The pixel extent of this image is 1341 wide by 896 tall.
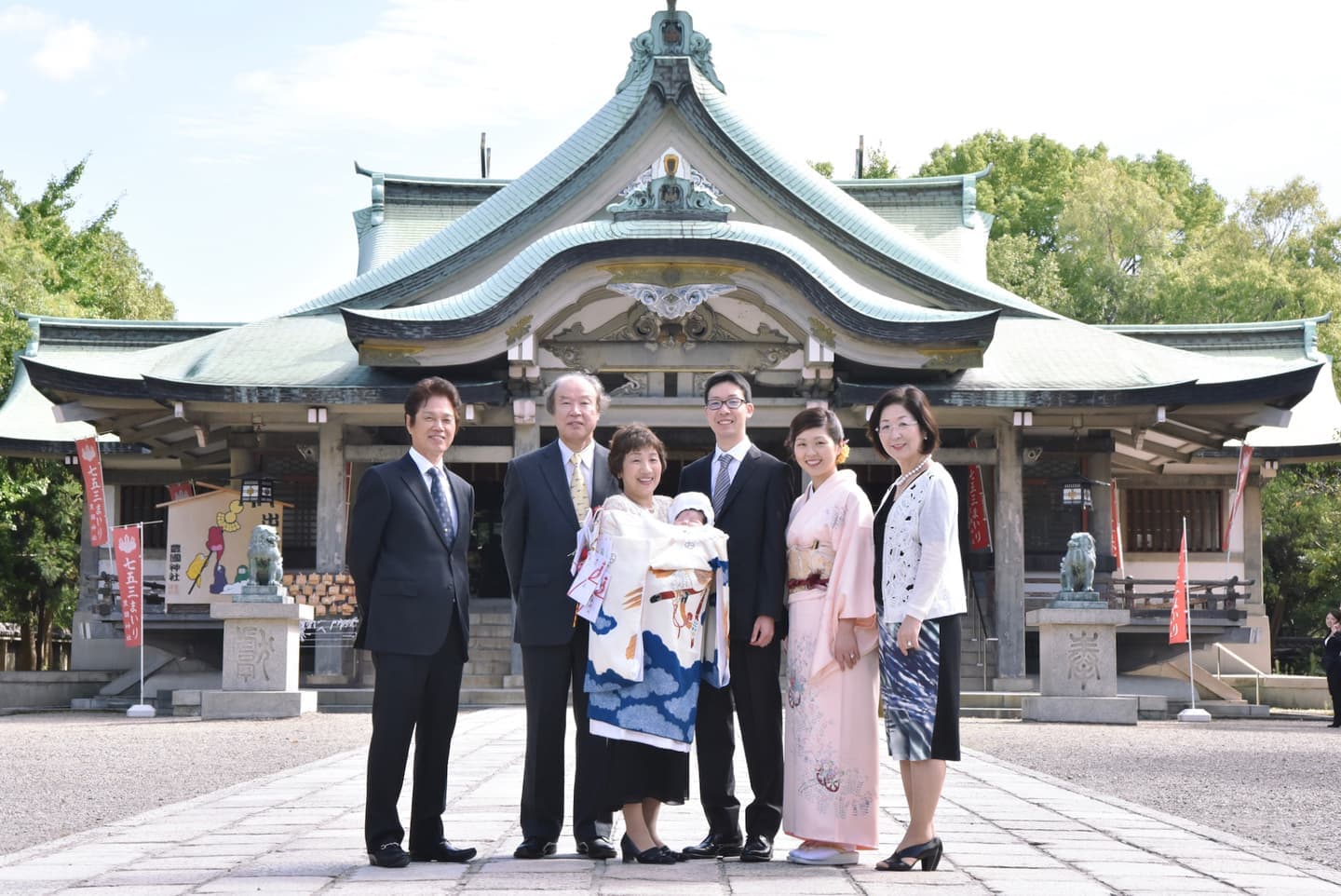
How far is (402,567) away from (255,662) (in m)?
9.58

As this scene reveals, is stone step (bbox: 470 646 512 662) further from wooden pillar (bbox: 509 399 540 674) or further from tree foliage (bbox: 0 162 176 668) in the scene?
tree foliage (bbox: 0 162 176 668)

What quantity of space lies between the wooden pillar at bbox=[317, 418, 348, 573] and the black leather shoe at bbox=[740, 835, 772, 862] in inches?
480

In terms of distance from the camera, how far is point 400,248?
22.8 meters

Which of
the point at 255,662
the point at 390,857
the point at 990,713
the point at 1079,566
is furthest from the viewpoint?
the point at 990,713

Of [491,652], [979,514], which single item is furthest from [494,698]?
[979,514]

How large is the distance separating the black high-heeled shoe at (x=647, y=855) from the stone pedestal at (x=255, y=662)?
379 inches

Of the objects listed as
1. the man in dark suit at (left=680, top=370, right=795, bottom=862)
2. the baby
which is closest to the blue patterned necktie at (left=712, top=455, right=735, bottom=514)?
the man in dark suit at (left=680, top=370, right=795, bottom=862)

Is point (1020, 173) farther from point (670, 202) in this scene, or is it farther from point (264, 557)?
point (264, 557)

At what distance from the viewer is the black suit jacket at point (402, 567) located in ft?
17.1

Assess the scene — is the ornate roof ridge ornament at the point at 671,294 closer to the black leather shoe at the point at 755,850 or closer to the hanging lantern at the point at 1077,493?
the hanging lantern at the point at 1077,493

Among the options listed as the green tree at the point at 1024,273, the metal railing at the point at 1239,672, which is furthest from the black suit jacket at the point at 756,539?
the green tree at the point at 1024,273

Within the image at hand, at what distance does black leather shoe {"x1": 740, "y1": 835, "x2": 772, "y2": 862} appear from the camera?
5.20 m

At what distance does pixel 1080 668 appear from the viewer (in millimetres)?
14211

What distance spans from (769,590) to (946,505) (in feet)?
2.27
